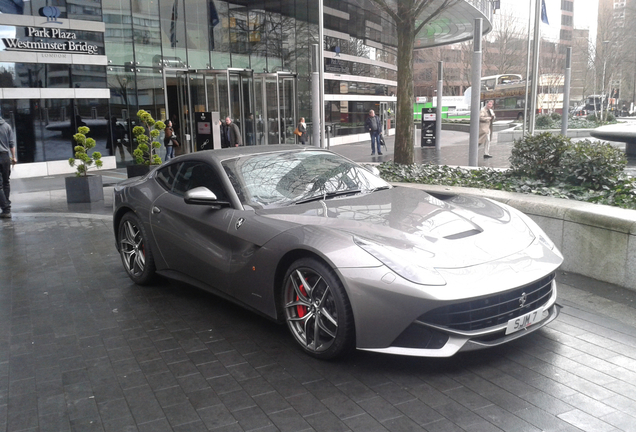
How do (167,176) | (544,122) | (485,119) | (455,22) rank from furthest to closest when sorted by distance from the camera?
(455,22) < (544,122) < (485,119) < (167,176)

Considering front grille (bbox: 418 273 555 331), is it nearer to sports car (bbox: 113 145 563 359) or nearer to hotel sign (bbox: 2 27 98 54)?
sports car (bbox: 113 145 563 359)

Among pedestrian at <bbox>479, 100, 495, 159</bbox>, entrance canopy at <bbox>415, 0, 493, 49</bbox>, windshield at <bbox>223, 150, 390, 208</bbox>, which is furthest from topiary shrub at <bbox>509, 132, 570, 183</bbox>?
entrance canopy at <bbox>415, 0, 493, 49</bbox>

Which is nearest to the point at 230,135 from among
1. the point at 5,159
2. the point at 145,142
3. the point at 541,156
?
the point at 145,142

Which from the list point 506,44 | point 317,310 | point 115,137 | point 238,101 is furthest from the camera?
point 506,44

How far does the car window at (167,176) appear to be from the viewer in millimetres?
5877

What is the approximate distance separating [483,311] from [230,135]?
1610 centimetres

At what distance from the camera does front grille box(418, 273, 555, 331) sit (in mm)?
3682

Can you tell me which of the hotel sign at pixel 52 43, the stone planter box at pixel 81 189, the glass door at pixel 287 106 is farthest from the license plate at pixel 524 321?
the glass door at pixel 287 106

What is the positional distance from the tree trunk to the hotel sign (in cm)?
1342

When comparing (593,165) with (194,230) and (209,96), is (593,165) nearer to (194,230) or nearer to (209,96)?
(194,230)

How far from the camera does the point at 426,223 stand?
4.39 metres

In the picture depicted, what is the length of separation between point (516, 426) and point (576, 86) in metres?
65.0

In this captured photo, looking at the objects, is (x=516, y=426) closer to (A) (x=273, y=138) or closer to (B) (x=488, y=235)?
(B) (x=488, y=235)

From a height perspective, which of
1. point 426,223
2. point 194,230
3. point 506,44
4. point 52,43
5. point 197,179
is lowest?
point 194,230
